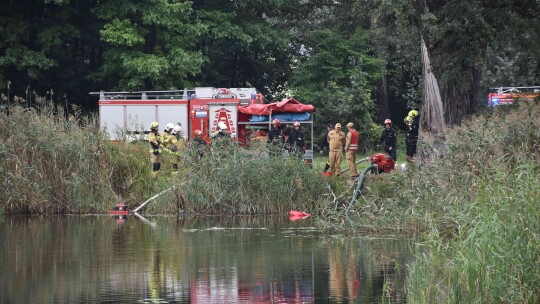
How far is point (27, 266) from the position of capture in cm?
1620

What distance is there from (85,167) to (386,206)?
7543mm

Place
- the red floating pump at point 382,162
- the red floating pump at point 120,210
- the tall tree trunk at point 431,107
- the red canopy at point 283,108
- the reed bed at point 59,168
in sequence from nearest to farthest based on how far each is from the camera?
the red floating pump at point 382,162 < the reed bed at point 59,168 < the red floating pump at point 120,210 < the tall tree trunk at point 431,107 < the red canopy at point 283,108

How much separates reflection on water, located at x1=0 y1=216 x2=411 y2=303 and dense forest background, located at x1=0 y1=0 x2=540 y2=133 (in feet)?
57.7

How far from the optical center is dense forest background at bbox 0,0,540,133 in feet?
136

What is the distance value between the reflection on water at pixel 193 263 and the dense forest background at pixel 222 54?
1758cm

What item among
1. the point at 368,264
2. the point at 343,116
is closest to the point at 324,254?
the point at 368,264

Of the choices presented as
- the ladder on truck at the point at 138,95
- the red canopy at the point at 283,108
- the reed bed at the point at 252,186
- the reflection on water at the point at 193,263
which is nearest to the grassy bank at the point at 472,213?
the reflection on water at the point at 193,263

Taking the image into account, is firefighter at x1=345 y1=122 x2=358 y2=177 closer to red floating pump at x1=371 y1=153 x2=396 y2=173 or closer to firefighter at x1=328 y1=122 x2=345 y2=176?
firefighter at x1=328 y1=122 x2=345 y2=176

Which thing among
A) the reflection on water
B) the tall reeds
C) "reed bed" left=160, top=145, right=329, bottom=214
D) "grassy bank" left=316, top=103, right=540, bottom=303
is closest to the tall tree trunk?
"reed bed" left=160, top=145, right=329, bottom=214

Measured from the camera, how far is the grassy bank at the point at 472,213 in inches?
429

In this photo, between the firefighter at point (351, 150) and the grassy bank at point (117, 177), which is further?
the firefighter at point (351, 150)

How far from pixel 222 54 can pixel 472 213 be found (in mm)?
33591

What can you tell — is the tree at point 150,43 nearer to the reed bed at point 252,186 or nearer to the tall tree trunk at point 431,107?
the tall tree trunk at point 431,107

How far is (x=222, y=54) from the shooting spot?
46.8 metres
